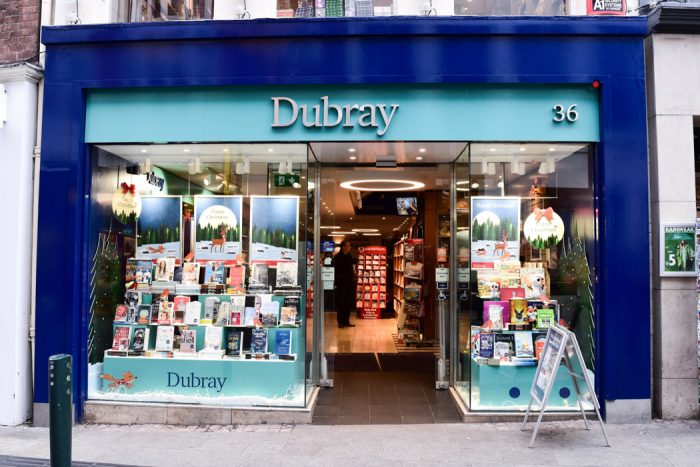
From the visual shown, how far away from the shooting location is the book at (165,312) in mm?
6512

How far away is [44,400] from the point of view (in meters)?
6.00

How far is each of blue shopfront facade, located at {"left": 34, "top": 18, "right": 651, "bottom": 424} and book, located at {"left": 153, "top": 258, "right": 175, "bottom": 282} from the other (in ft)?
2.68

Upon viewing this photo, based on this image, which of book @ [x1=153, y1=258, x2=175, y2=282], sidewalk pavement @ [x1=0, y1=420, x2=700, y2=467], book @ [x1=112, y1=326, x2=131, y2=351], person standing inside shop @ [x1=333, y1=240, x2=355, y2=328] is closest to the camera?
sidewalk pavement @ [x1=0, y1=420, x2=700, y2=467]

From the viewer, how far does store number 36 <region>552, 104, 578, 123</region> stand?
241 inches

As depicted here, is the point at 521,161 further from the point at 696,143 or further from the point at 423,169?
the point at 696,143

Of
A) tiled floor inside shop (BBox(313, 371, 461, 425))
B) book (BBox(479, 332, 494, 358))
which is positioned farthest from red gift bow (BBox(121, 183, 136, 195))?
book (BBox(479, 332, 494, 358))

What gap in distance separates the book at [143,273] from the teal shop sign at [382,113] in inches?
67.9

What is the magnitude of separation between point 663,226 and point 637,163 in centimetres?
80

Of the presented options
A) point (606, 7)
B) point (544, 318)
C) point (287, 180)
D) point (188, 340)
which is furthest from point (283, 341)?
point (606, 7)

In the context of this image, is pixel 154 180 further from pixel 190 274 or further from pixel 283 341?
pixel 283 341

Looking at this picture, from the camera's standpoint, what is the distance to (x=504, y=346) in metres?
6.31

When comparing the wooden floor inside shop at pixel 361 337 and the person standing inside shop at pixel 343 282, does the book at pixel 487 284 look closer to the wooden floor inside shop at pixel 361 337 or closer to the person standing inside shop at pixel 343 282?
the wooden floor inside shop at pixel 361 337

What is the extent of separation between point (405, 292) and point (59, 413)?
773cm

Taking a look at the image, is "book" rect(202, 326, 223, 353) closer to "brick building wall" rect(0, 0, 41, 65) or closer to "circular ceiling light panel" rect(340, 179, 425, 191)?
"circular ceiling light panel" rect(340, 179, 425, 191)
